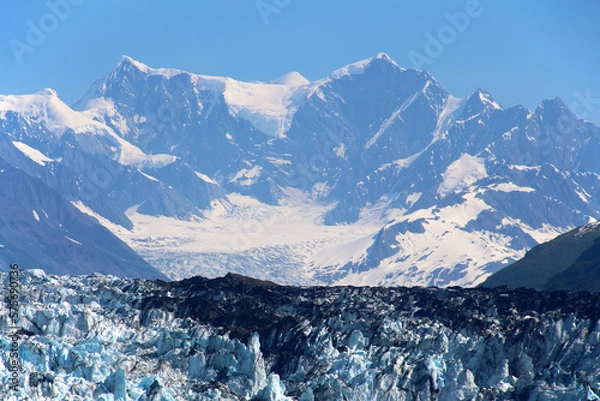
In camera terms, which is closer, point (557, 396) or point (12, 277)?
point (12, 277)

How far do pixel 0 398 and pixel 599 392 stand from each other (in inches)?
3758

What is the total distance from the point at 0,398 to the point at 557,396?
3495 inches

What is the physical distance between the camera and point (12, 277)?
18062 centimetres

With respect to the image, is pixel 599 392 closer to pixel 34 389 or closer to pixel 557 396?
pixel 557 396

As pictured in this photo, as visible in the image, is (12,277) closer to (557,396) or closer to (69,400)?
(69,400)

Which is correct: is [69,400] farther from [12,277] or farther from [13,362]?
[12,277]

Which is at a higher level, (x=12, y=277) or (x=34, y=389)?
(x=12, y=277)

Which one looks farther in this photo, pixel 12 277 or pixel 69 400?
pixel 69 400

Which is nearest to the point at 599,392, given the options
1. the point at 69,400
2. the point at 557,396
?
the point at 557,396

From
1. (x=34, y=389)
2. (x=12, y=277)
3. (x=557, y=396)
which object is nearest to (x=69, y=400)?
(x=34, y=389)

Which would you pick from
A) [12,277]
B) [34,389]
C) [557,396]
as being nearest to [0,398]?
[34,389]

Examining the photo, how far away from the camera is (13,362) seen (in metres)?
198

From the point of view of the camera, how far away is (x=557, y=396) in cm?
19988

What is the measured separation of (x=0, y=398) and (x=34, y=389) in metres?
7.21
